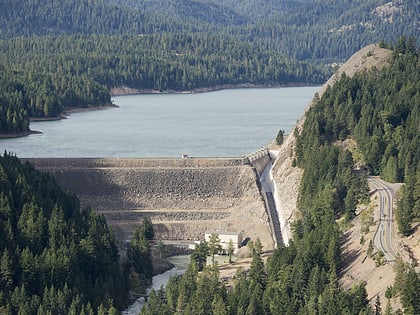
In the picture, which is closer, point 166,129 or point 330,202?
point 330,202

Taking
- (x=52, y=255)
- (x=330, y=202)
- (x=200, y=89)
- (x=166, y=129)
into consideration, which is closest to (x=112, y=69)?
(x=200, y=89)

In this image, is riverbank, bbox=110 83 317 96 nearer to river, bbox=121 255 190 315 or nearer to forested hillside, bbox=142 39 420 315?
forested hillside, bbox=142 39 420 315

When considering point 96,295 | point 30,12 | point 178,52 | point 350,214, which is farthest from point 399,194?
point 30,12

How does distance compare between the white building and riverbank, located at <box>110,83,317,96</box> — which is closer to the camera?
the white building

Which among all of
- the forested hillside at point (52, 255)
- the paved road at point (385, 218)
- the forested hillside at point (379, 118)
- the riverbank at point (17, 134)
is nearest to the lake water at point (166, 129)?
the riverbank at point (17, 134)

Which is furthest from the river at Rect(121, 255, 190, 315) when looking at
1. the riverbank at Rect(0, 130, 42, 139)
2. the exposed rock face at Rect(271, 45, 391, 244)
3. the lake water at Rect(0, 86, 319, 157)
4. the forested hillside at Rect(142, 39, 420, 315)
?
the riverbank at Rect(0, 130, 42, 139)

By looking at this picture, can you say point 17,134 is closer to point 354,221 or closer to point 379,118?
point 379,118

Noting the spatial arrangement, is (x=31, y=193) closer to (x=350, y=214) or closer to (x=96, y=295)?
(x=96, y=295)
